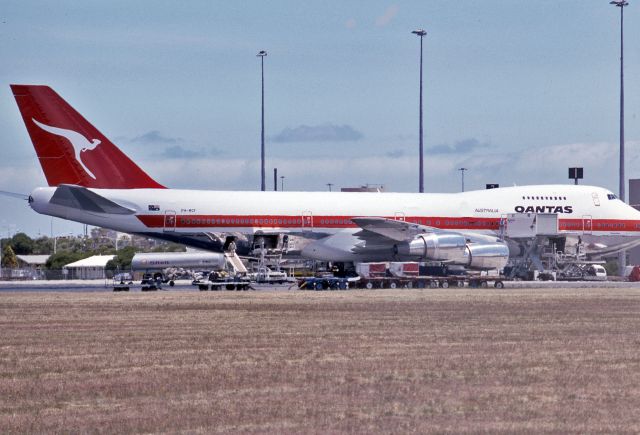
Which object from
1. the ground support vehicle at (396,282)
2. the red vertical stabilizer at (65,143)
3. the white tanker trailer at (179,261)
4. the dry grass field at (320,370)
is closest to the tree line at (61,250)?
the white tanker trailer at (179,261)

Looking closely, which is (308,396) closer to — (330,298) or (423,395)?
(423,395)

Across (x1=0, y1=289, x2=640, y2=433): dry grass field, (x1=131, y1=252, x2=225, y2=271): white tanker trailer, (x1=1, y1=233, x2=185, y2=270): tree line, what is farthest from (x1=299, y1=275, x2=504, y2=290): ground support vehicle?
(x1=1, y1=233, x2=185, y2=270): tree line

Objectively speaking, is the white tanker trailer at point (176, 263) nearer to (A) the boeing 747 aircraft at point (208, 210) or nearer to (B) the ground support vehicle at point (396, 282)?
(A) the boeing 747 aircraft at point (208, 210)

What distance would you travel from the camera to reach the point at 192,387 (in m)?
16.7

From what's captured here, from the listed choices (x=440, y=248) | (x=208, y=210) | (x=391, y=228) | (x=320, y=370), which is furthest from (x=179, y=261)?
(x=320, y=370)

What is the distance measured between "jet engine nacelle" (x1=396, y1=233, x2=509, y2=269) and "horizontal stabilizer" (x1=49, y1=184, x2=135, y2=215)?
43.3ft

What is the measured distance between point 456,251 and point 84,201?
16.9 metres

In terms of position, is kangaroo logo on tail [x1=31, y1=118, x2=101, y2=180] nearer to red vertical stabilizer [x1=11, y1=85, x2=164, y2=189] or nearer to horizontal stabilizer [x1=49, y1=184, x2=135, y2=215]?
red vertical stabilizer [x1=11, y1=85, x2=164, y2=189]

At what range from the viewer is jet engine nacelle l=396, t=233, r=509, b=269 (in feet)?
168

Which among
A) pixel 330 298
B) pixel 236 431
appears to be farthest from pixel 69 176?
pixel 236 431

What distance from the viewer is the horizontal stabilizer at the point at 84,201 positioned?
49.8 m

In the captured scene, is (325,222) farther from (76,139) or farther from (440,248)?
(76,139)

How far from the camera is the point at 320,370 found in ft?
60.5

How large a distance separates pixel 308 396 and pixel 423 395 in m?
1.60
